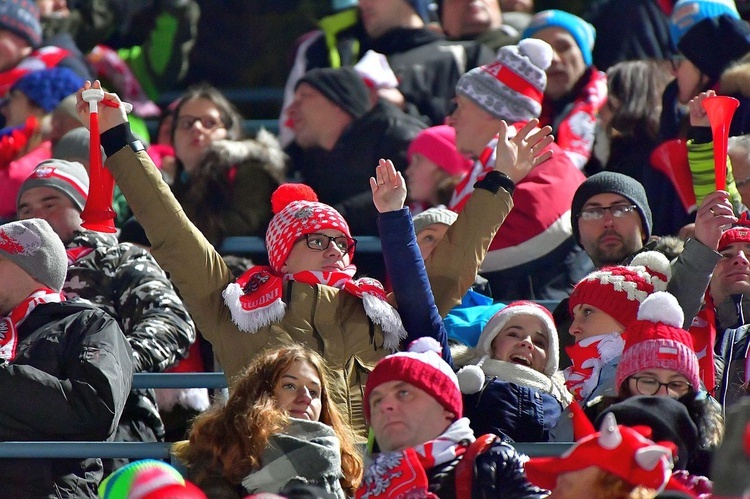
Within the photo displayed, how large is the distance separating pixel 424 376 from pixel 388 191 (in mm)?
929

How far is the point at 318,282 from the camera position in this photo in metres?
5.92

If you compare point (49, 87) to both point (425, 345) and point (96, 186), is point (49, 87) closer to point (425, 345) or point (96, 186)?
point (96, 186)

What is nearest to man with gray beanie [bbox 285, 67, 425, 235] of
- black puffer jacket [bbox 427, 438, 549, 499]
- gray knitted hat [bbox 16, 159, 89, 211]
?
gray knitted hat [bbox 16, 159, 89, 211]

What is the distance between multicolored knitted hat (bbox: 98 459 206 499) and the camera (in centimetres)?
422

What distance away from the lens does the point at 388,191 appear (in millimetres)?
5719

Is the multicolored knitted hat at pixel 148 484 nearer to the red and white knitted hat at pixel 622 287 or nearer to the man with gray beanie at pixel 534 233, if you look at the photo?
the red and white knitted hat at pixel 622 287

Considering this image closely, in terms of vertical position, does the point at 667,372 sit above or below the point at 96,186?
below

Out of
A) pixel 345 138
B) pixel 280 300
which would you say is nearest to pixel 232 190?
pixel 345 138

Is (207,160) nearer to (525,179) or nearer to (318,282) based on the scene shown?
(525,179)

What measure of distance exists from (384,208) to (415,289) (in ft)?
0.99

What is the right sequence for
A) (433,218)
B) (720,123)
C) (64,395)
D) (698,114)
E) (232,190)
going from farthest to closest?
(232,190), (433,218), (698,114), (720,123), (64,395)

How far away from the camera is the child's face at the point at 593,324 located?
5957mm

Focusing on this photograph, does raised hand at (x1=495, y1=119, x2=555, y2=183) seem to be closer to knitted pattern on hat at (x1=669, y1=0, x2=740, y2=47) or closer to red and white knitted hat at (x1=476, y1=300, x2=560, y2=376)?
red and white knitted hat at (x1=476, y1=300, x2=560, y2=376)

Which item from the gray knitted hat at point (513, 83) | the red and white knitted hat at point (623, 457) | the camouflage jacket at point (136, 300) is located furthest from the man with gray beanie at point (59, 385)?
the gray knitted hat at point (513, 83)
